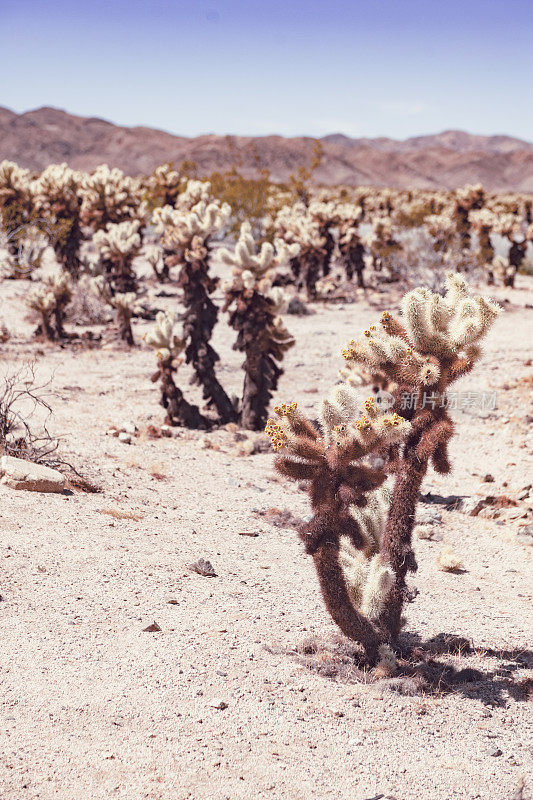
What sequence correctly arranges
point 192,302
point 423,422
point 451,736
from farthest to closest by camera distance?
point 192,302 → point 423,422 → point 451,736

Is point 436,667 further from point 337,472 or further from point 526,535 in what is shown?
point 526,535

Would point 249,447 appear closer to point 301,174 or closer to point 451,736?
point 451,736

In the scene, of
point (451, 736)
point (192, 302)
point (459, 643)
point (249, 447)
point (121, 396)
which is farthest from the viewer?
point (121, 396)

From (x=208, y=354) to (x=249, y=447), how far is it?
1.68 m

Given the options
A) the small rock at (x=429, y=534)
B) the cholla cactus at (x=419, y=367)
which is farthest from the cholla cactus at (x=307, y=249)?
the cholla cactus at (x=419, y=367)

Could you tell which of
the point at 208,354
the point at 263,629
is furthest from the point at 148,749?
the point at 208,354

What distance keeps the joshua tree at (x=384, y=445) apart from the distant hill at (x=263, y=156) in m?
97.7

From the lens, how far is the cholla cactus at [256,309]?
31.5 feet

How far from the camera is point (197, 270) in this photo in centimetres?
1019

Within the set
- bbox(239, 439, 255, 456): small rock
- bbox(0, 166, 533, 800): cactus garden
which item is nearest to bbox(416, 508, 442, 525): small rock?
bbox(0, 166, 533, 800): cactus garden

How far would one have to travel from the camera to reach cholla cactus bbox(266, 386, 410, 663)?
4.09 m

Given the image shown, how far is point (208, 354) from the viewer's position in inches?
411

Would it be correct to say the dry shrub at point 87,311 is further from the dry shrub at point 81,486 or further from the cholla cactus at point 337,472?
the cholla cactus at point 337,472

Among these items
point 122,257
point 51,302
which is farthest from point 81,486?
point 122,257
